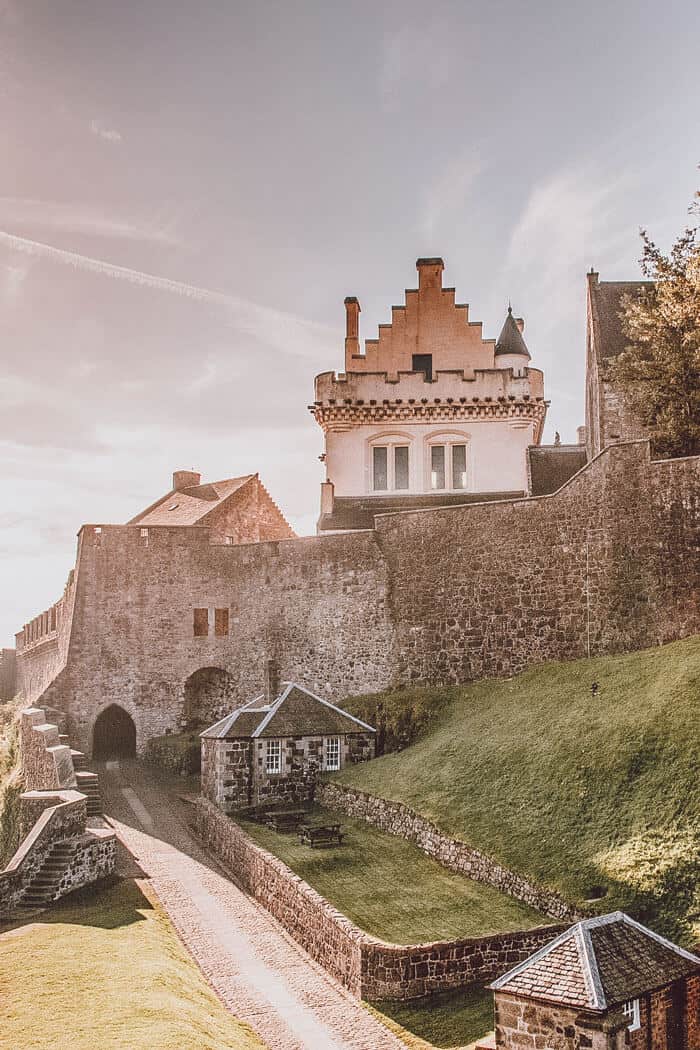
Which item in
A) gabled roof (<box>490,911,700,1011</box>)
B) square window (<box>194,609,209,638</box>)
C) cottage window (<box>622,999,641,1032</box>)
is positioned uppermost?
square window (<box>194,609,209,638</box>)

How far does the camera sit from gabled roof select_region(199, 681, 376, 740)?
27.4 meters

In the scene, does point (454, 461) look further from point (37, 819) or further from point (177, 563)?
point (37, 819)

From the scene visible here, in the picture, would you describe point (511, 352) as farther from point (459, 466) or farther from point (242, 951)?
point (242, 951)

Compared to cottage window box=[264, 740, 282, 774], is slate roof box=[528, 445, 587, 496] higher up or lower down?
higher up

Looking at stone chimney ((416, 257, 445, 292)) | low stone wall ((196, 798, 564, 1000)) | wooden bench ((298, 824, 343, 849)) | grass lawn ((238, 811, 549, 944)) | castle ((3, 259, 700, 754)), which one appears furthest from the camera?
stone chimney ((416, 257, 445, 292))

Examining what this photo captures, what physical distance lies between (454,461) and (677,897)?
2679 cm

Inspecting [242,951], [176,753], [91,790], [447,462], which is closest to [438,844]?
[242,951]

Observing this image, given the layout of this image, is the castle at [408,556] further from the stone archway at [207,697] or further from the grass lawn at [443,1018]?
the grass lawn at [443,1018]

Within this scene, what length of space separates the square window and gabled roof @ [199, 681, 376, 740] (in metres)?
9.13

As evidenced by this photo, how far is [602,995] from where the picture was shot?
11.7m

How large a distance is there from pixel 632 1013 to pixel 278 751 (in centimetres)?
1646

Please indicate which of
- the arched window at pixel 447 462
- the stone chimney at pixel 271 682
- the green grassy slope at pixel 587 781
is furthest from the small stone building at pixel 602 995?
the arched window at pixel 447 462

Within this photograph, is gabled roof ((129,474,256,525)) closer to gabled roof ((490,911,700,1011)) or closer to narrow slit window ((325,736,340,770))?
narrow slit window ((325,736,340,770))

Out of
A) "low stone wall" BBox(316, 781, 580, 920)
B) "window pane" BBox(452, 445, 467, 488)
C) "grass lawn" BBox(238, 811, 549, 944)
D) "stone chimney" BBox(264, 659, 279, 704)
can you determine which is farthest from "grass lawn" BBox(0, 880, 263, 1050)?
"window pane" BBox(452, 445, 467, 488)
